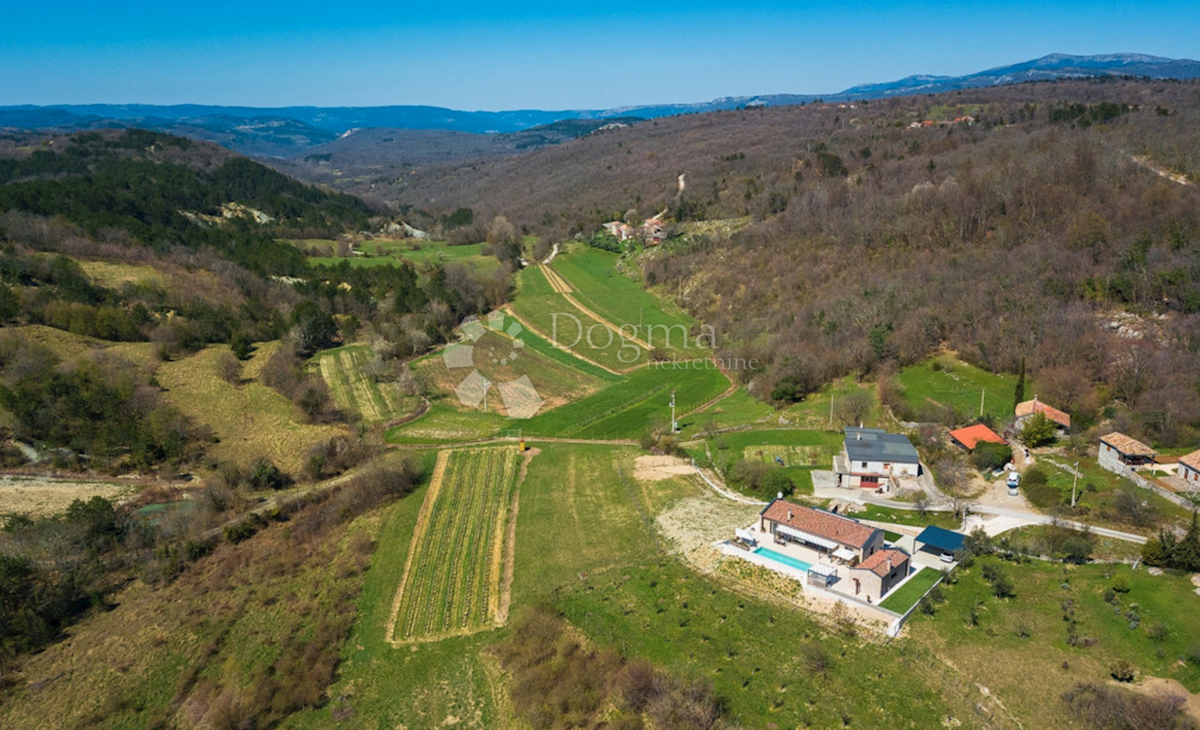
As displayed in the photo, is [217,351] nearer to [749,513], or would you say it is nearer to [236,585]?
[236,585]

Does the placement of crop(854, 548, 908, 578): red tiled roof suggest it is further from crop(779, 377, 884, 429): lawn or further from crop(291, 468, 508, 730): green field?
crop(779, 377, 884, 429): lawn

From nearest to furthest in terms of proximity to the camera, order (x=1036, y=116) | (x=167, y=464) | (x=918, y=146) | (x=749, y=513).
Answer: (x=749, y=513) → (x=167, y=464) → (x=918, y=146) → (x=1036, y=116)

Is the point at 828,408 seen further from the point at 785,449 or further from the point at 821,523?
the point at 821,523

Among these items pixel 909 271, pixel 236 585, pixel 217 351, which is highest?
pixel 909 271

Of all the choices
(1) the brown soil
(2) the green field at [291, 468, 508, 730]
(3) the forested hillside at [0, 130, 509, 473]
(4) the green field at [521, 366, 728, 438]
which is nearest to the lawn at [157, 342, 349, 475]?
(3) the forested hillside at [0, 130, 509, 473]

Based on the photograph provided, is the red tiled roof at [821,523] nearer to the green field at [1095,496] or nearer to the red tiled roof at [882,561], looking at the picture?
the red tiled roof at [882,561]

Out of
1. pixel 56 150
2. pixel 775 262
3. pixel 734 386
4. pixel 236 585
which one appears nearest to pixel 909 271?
pixel 775 262

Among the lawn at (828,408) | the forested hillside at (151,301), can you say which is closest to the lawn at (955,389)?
the lawn at (828,408)
